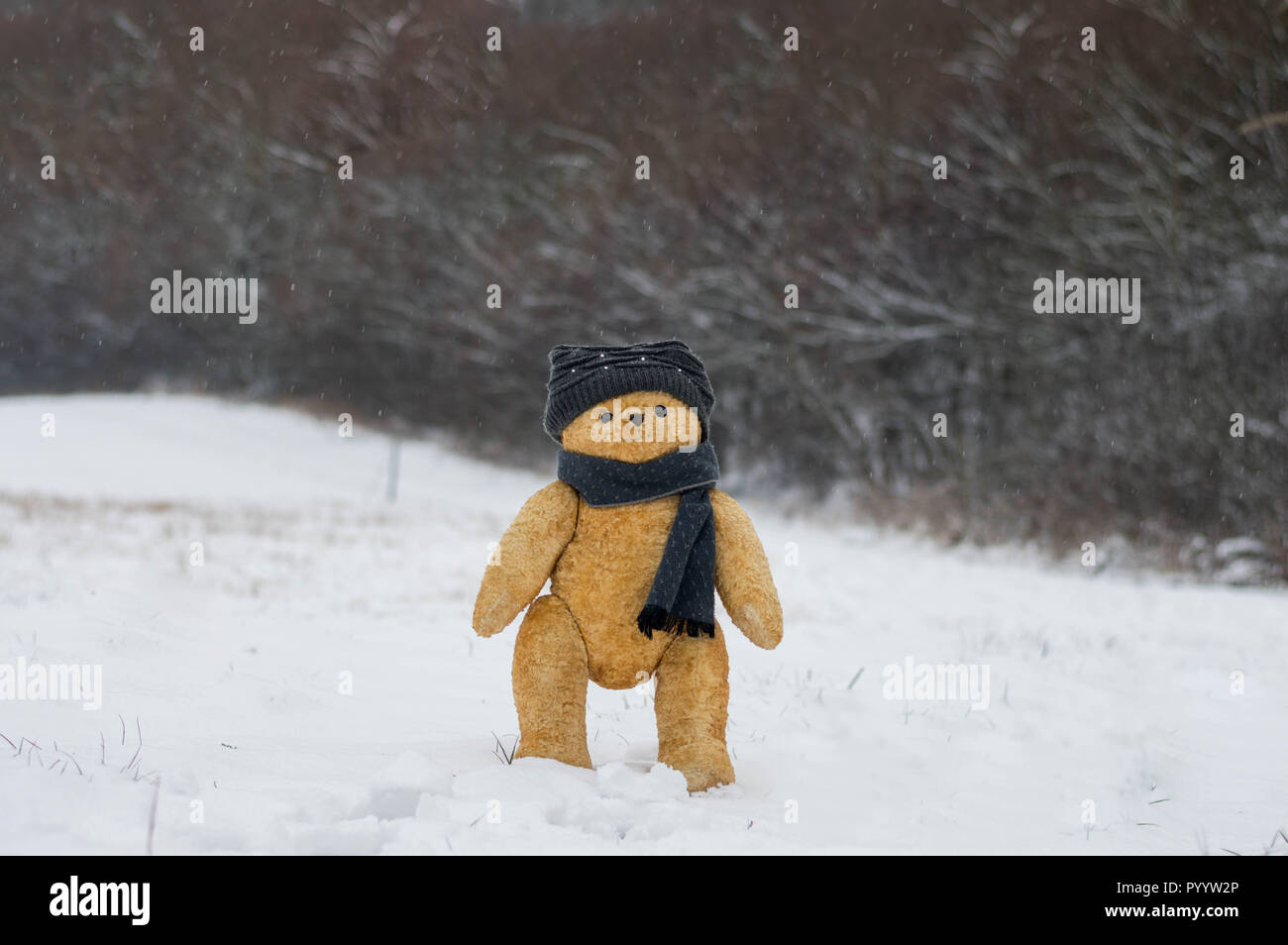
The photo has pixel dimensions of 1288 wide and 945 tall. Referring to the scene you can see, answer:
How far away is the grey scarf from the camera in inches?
119

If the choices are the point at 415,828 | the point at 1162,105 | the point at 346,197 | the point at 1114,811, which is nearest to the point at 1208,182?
the point at 1162,105

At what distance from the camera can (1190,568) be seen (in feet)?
33.6

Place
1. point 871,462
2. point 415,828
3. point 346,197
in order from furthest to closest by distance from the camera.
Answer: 1. point 346,197
2. point 871,462
3. point 415,828

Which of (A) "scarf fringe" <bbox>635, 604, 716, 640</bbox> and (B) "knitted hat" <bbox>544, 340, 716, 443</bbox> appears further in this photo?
(B) "knitted hat" <bbox>544, 340, 716, 443</bbox>

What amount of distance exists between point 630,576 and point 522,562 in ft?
1.14

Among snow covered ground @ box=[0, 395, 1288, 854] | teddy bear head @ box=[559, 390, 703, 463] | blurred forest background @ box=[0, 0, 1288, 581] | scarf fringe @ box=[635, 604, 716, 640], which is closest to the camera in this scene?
snow covered ground @ box=[0, 395, 1288, 854]

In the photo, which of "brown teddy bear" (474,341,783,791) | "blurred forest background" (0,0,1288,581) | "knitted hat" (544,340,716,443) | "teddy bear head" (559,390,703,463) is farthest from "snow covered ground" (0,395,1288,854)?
"blurred forest background" (0,0,1288,581)

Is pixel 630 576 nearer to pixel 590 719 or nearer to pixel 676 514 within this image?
pixel 676 514

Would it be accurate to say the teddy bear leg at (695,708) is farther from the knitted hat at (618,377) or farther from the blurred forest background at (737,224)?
the blurred forest background at (737,224)

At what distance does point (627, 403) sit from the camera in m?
3.26

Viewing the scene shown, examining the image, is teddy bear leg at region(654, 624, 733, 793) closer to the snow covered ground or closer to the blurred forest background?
the snow covered ground
